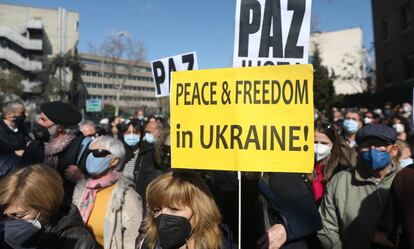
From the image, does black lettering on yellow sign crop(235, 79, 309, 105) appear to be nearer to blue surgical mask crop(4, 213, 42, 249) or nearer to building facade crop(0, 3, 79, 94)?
blue surgical mask crop(4, 213, 42, 249)

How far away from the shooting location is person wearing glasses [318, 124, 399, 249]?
10.3ft

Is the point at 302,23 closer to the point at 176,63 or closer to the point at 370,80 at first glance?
the point at 176,63

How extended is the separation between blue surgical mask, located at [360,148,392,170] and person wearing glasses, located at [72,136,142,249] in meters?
1.89

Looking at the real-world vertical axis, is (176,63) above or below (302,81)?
above

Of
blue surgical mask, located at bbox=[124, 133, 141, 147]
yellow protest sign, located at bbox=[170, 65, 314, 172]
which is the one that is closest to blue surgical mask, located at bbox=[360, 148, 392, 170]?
yellow protest sign, located at bbox=[170, 65, 314, 172]

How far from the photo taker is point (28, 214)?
2250 millimetres

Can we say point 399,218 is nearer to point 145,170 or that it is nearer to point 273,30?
point 273,30

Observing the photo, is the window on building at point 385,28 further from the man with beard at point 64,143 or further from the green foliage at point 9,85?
the green foliage at point 9,85

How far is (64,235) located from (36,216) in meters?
0.19

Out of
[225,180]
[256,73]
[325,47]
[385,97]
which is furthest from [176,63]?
[325,47]

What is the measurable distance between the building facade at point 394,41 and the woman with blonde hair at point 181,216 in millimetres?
21484

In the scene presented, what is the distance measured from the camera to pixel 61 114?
448cm

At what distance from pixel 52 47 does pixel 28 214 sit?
246ft

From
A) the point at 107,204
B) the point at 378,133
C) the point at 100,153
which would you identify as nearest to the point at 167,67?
the point at 100,153
